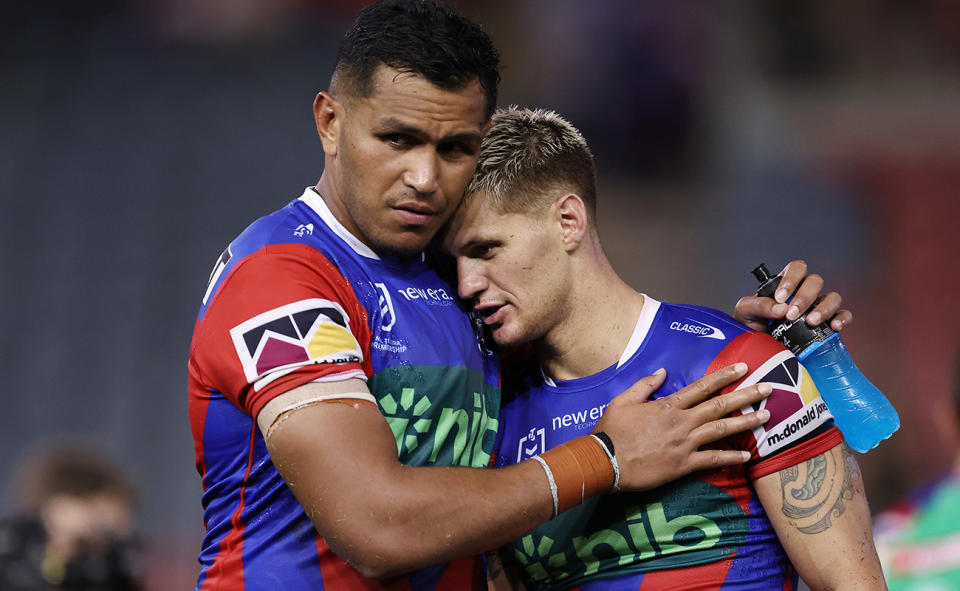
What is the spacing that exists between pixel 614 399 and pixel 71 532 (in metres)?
3.64

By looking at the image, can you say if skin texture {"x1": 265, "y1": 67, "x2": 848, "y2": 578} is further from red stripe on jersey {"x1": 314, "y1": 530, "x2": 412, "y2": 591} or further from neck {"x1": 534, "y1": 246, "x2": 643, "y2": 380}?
red stripe on jersey {"x1": 314, "y1": 530, "x2": 412, "y2": 591}

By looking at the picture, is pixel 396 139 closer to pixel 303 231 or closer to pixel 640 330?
pixel 303 231

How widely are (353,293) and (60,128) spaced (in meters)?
8.61

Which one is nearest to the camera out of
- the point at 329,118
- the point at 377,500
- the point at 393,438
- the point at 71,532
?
the point at 377,500

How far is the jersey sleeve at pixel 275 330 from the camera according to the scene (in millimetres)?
2430

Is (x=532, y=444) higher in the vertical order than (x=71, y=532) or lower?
higher

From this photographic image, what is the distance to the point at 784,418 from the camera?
289 cm

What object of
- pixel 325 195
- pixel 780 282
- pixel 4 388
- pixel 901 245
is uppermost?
pixel 325 195

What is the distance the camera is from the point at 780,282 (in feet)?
10.7

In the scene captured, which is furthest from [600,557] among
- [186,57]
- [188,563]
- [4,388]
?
[186,57]

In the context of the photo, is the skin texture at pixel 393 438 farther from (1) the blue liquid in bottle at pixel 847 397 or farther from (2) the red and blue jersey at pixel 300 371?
(1) the blue liquid in bottle at pixel 847 397

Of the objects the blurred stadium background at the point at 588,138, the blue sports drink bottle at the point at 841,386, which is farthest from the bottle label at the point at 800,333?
the blurred stadium background at the point at 588,138

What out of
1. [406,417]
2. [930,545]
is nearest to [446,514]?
[406,417]

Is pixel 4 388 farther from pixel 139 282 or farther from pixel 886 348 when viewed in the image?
pixel 886 348
